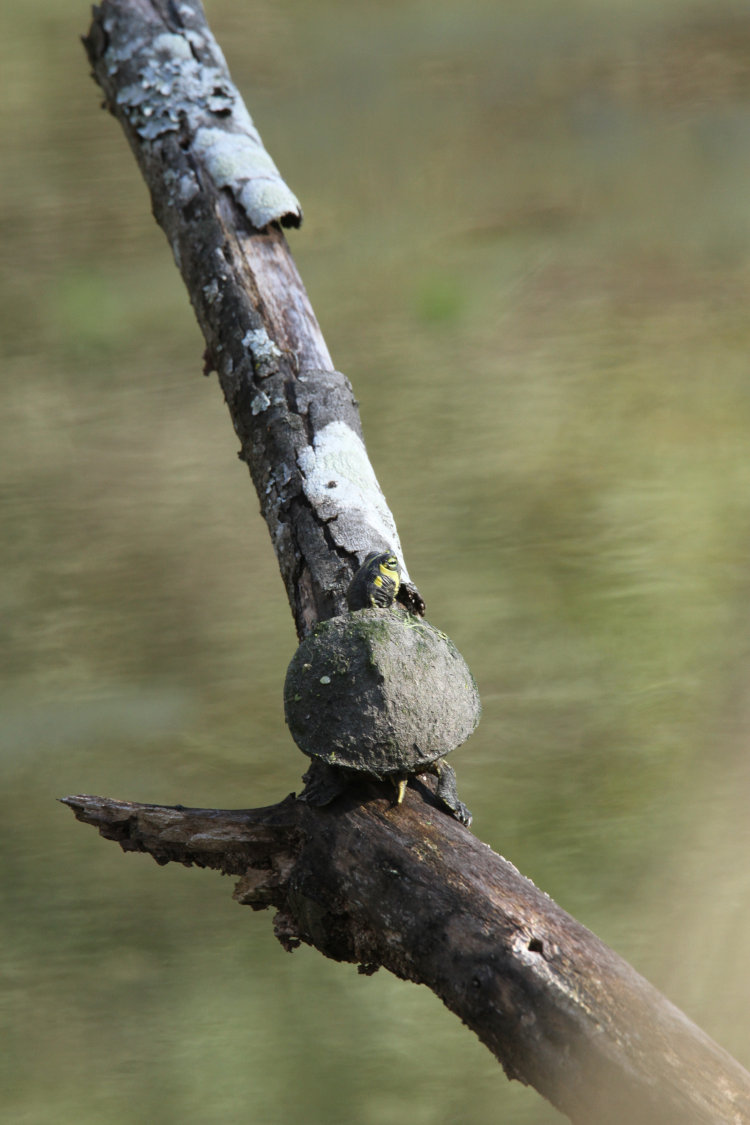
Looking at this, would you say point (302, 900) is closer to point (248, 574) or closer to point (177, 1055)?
point (177, 1055)

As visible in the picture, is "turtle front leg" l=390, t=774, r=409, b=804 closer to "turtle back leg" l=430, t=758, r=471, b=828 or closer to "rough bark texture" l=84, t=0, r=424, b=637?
"turtle back leg" l=430, t=758, r=471, b=828

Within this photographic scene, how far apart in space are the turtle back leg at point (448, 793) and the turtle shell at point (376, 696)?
1.1 inches

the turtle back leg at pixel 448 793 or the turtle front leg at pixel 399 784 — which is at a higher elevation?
the turtle front leg at pixel 399 784

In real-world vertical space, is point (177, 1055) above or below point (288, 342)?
below

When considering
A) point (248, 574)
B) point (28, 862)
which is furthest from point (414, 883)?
point (248, 574)

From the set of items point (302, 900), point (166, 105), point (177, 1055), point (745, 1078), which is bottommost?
point (177, 1055)

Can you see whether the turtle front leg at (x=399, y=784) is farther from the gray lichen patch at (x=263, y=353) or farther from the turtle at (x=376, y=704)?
the gray lichen patch at (x=263, y=353)

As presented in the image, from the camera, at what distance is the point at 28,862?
118 centimetres

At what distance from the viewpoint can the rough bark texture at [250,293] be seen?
2.89ft

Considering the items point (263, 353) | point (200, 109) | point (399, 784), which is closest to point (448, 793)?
point (399, 784)

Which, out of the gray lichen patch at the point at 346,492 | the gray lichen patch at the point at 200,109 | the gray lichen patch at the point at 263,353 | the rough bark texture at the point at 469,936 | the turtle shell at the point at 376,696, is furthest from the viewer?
the gray lichen patch at the point at 200,109

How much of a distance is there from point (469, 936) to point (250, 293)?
748 millimetres

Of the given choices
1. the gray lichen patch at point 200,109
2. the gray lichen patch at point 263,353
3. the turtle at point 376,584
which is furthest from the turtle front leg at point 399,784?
the gray lichen patch at point 200,109

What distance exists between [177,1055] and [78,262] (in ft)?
5.35
